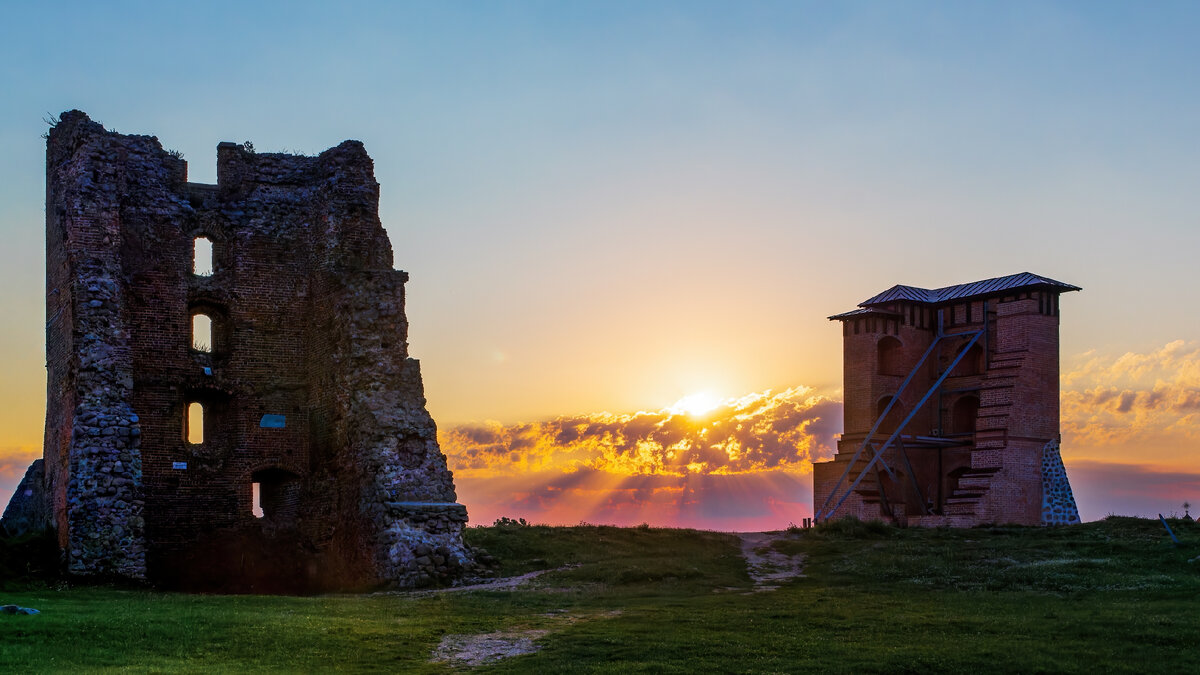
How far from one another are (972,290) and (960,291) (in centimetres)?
64

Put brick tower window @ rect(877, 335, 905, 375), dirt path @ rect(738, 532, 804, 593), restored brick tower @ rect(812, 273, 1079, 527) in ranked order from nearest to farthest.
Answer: dirt path @ rect(738, 532, 804, 593) < restored brick tower @ rect(812, 273, 1079, 527) < brick tower window @ rect(877, 335, 905, 375)

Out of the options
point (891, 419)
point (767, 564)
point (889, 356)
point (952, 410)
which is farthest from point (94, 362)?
point (952, 410)

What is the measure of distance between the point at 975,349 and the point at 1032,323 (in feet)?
11.6

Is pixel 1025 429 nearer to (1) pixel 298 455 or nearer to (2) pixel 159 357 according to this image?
(1) pixel 298 455

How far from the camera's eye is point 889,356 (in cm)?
4550

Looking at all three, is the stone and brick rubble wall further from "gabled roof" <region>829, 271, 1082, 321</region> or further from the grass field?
"gabled roof" <region>829, 271, 1082, 321</region>

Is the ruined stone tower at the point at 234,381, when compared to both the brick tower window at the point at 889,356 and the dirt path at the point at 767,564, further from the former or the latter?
the brick tower window at the point at 889,356

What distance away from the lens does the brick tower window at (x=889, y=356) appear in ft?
148

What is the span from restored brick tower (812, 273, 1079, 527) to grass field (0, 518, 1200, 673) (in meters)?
12.7

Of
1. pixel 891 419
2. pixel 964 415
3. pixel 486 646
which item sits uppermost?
pixel 964 415

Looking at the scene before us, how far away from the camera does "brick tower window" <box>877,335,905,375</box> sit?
4497 centimetres

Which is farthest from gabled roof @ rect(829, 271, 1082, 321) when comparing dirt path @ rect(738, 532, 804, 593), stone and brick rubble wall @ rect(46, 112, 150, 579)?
stone and brick rubble wall @ rect(46, 112, 150, 579)

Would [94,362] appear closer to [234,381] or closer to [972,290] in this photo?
[234,381]

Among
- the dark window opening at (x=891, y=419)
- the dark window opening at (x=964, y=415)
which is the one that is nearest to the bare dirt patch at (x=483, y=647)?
the dark window opening at (x=891, y=419)
